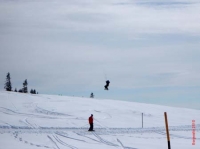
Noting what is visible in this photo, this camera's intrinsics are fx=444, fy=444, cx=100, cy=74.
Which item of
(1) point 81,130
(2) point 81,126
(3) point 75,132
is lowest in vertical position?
(3) point 75,132

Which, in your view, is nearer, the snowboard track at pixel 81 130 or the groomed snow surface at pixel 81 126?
the groomed snow surface at pixel 81 126

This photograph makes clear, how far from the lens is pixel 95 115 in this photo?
125 ft

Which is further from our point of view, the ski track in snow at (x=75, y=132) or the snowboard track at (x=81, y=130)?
the snowboard track at (x=81, y=130)

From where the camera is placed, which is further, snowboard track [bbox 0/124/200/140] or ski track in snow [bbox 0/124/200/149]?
snowboard track [bbox 0/124/200/140]

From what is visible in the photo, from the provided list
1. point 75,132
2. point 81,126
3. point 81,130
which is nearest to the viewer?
point 75,132

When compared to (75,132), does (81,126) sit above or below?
above

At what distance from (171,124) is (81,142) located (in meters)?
14.1

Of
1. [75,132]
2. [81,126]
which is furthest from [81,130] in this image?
[81,126]

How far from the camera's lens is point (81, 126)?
31.5 m

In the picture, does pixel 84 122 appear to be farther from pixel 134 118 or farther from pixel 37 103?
pixel 37 103

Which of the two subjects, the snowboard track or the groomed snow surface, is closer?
the groomed snow surface

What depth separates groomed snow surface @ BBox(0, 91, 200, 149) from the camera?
21922 mm

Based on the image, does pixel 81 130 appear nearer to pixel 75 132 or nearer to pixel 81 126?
pixel 75 132

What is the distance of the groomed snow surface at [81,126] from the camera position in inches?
Answer: 863
